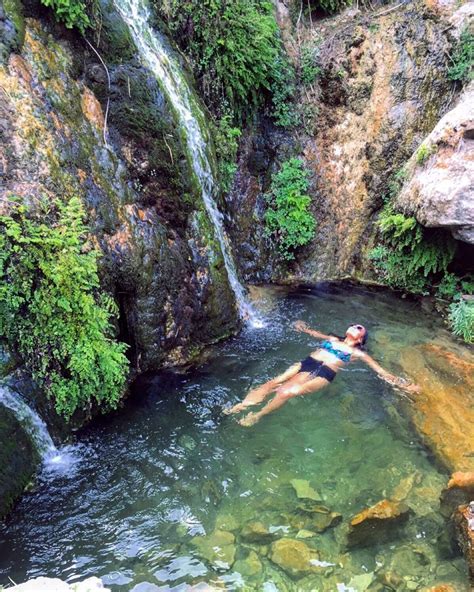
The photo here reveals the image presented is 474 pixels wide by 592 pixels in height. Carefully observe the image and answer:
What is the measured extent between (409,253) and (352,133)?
3003 millimetres

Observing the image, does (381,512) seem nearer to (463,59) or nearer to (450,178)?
(450,178)

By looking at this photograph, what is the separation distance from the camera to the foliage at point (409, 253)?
838 cm

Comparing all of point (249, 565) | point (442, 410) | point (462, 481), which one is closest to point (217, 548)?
point (249, 565)

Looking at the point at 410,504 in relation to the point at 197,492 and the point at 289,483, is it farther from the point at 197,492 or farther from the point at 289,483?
the point at 197,492

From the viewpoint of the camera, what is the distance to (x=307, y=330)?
7.51 meters

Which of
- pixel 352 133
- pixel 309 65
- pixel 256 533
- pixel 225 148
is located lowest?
pixel 256 533

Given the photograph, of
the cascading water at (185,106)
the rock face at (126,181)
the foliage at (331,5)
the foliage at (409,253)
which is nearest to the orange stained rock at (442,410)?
the foliage at (409,253)

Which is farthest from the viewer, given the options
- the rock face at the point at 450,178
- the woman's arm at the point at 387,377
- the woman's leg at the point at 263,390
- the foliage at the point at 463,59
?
the foliage at the point at 463,59

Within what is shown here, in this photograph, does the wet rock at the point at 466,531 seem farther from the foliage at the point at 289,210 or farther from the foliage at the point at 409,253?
the foliage at the point at 289,210

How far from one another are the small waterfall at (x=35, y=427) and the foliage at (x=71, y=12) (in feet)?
14.8

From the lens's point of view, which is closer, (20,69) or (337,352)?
(20,69)

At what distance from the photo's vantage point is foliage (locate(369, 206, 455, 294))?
8383mm

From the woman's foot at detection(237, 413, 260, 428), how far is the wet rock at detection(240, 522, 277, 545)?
1406 millimetres

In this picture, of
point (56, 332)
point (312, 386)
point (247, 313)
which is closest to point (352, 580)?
point (312, 386)
